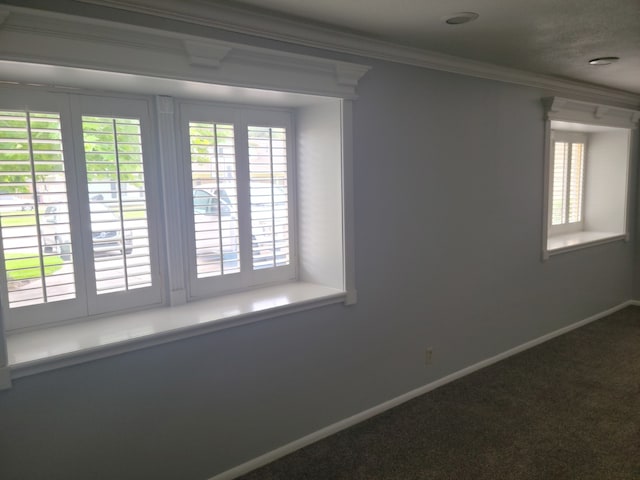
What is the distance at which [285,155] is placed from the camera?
291cm

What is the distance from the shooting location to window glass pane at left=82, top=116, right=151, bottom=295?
2.23 m

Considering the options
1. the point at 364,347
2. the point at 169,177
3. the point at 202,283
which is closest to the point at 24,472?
the point at 202,283

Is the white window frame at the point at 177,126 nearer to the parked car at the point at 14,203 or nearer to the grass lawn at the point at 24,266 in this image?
the grass lawn at the point at 24,266

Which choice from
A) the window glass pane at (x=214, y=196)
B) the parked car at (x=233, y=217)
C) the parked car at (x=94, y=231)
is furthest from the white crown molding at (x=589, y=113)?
the parked car at (x=94, y=231)

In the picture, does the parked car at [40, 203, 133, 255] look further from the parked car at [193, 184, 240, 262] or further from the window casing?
the parked car at [193, 184, 240, 262]

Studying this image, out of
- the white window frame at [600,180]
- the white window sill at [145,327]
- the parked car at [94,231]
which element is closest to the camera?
the white window sill at [145,327]

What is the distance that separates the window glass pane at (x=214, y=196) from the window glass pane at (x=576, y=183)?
13.2 ft

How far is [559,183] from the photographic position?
4988 mm

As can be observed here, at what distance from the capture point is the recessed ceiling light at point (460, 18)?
2.30 meters

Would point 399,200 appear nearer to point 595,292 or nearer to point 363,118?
point 363,118

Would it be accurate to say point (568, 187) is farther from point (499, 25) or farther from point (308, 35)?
point (308, 35)

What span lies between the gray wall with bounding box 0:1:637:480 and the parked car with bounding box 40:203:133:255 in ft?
1.81

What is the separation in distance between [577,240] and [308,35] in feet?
12.1

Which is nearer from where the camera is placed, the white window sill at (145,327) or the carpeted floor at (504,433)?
the white window sill at (145,327)
